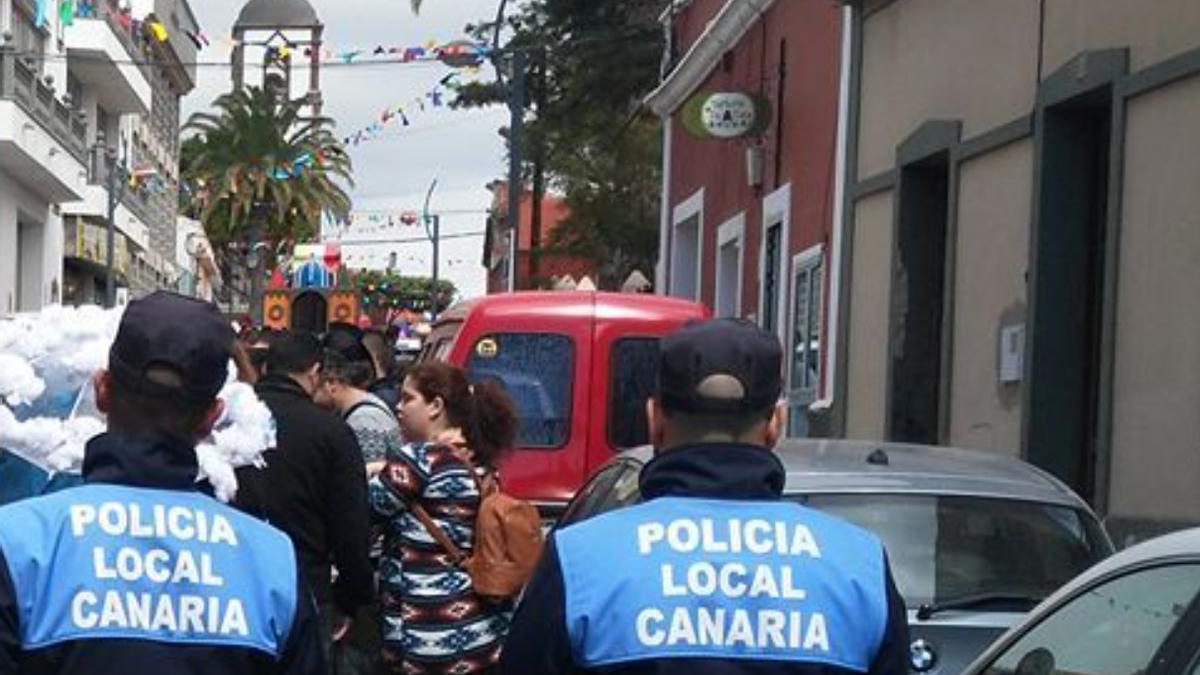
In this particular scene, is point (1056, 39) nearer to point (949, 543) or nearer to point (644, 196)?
point (949, 543)

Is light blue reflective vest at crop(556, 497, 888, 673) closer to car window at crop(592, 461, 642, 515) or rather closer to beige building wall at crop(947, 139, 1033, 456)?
car window at crop(592, 461, 642, 515)

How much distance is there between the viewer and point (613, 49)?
32750 millimetres

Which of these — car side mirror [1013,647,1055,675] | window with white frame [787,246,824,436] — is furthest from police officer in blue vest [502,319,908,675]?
window with white frame [787,246,824,436]

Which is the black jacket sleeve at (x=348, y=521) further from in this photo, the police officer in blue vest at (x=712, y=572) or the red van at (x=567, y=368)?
the red van at (x=567, y=368)

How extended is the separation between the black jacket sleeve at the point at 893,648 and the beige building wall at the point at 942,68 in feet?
31.8

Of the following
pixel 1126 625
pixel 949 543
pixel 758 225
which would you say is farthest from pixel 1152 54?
pixel 758 225

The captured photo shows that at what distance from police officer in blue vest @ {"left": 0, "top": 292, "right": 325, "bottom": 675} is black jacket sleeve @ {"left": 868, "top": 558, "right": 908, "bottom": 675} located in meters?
0.94

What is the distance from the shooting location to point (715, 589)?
350 centimetres

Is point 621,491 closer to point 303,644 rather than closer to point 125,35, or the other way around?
point 303,644

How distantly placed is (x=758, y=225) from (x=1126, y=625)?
17992 mm

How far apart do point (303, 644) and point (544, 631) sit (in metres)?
0.43

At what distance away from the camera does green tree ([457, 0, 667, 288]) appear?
105 ft

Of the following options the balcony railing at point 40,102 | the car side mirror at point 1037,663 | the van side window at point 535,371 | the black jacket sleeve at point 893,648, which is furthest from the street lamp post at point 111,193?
the black jacket sleeve at point 893,648

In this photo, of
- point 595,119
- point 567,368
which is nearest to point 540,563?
point 567,368
